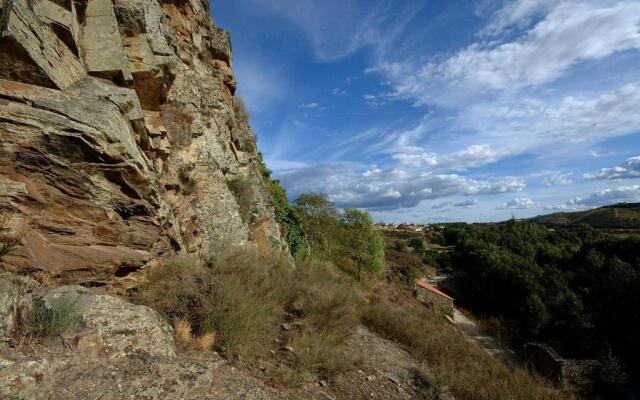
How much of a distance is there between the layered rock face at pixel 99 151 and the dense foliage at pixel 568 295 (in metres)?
18.9

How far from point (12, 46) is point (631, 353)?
928 inches

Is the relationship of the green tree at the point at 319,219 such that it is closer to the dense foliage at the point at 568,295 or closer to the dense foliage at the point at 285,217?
the dense foliage at the point at 285,217

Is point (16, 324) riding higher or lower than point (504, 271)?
higher

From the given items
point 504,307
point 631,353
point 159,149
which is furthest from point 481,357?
point 504,307

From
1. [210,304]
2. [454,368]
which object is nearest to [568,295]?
[454,368]

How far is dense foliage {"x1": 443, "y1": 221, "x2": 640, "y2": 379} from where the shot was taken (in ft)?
55.6

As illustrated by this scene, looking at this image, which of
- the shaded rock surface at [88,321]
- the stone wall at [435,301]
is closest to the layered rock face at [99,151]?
the shaded rock surface at [88,321]

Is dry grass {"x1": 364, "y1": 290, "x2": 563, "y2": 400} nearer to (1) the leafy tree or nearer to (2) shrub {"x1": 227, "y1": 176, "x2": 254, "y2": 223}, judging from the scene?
(2) shrub {"x1": 227, "y1": 176, "x2": 254, "y2": 223}

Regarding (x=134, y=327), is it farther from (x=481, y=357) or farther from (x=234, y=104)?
(x=234, y=104)

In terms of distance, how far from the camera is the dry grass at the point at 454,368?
197 inches

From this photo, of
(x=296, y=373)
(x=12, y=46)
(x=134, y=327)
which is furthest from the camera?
(x=296, y=373)

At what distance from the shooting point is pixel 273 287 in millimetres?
6473

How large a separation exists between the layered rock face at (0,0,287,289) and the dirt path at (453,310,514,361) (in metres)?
17.2

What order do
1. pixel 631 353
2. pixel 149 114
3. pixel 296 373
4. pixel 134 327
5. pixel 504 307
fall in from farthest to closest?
1. pixel 504 307
2. pixel 631 353
3. pixel 149 114
4. pixel 296 373
5. pixel 134 327
